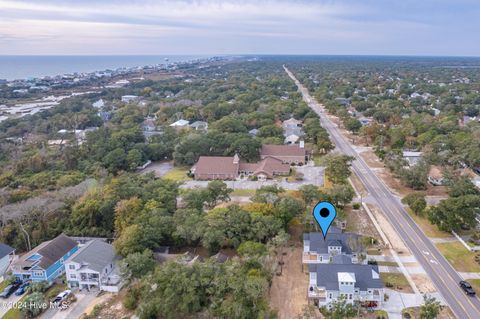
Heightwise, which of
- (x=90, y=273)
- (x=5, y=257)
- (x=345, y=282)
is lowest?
(x=5, y=257)

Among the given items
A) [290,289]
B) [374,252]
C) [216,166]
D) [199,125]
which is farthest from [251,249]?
[199,125]

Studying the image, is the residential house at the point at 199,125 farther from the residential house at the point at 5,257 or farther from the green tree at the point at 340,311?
the green tree at the point at 340,311

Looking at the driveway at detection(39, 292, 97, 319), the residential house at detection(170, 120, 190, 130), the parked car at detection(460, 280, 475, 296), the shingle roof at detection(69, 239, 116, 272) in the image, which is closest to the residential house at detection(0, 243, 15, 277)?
the shingle roof at detection(69, 239, 116, 272)

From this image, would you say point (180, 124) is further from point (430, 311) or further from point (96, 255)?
point (430, 311)

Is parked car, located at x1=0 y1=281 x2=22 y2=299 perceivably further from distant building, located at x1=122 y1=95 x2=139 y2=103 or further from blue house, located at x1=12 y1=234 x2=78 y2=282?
distant building, located at x1=122 y1=95 x2=139 y2=103

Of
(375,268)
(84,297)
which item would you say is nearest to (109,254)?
(84,297)

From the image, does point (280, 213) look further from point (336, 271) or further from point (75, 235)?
point (75, 235)
